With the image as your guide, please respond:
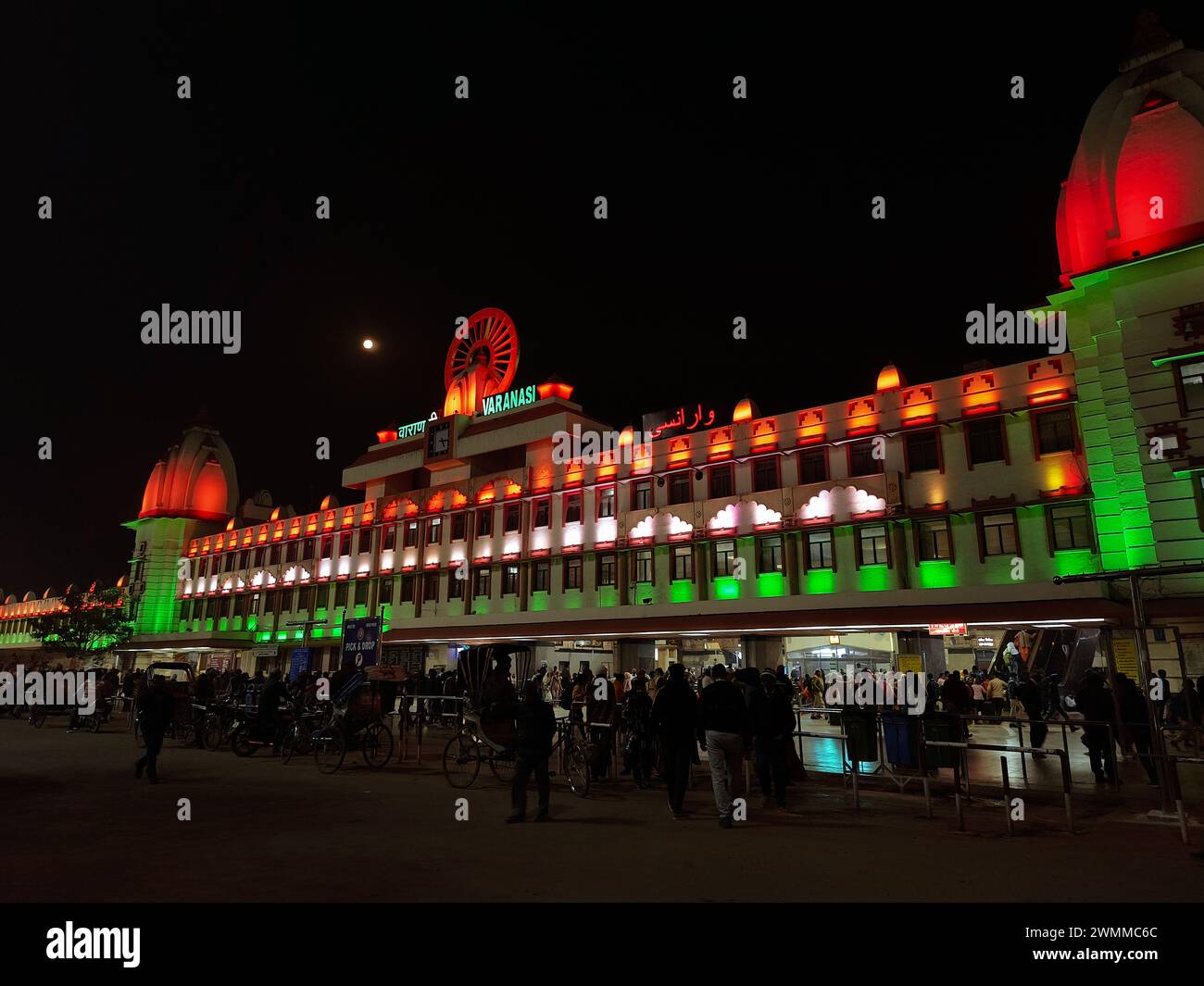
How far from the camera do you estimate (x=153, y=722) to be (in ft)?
39.7

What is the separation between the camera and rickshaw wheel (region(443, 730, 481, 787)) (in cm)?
1168

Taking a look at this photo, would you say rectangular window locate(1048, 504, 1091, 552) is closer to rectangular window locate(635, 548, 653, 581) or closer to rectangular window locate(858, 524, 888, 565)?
rectangular window locate(858, 524, 888, 565)

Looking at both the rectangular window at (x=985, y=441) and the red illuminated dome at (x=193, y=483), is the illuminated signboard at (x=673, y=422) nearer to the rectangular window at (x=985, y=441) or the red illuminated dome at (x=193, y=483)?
the rectangular window at (x=985, y=441)

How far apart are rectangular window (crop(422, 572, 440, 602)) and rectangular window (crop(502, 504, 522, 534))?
5870 mm

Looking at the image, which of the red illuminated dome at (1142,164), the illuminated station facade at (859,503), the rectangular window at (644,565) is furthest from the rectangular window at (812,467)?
the red illuminated dome at (1142,164)

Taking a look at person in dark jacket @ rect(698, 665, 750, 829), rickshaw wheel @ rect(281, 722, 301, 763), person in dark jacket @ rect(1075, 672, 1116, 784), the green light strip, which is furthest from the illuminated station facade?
rickshaw wheel @ rect(281, 722, 301, 763)

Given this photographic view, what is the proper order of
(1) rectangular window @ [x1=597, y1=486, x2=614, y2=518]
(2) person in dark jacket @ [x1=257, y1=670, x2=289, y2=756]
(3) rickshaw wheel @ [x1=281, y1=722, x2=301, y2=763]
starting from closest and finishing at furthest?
(3) rickshaw wheel @ [x1=281, y1=722, x2=301, y2=763] < (2) person in dark jacket @ [x1=257, y1=670, x2=289, y2=756] < (1) rectangular window @ [x1=597, y1=486, x2=614, y2=518]

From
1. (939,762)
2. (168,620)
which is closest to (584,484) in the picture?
(939,762)

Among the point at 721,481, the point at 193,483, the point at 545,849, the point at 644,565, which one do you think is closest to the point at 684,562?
the point at 644,565

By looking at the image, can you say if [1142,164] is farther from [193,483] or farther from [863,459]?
[193,483]

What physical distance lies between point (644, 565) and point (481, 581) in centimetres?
1087

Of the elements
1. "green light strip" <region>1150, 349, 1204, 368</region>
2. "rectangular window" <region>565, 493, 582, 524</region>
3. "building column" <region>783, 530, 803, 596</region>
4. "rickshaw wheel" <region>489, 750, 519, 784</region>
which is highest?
"green light strip" <region>1150, 349, 1204, 368</region>

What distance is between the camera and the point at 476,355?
48.5 metres

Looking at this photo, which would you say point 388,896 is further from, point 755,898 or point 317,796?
point 317,796
